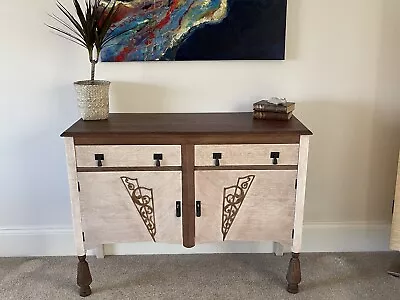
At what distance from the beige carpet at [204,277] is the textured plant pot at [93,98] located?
862mm

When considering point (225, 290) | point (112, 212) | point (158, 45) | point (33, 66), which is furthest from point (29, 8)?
point (225, 290)

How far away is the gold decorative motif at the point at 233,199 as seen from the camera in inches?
84.0

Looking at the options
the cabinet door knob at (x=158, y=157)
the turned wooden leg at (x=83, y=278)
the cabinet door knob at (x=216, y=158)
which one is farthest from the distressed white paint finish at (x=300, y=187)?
the turned wooden leg at (x=83, y=278)

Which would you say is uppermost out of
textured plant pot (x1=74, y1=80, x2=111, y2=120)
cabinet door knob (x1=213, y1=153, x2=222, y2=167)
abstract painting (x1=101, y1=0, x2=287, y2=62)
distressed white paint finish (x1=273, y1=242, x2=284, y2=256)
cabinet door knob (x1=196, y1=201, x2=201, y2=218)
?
abstract painting (x1=101, y1=0, x2=287, y2=62)

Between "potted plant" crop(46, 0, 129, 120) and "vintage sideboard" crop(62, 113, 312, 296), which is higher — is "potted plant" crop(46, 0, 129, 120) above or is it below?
above

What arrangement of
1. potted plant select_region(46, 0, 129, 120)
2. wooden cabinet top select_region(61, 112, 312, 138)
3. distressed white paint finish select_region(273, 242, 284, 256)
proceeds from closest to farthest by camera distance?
wooden cabinet top select_region(61, 112, 312, 138)
potted plant select_region(46, 0, 129, 120)
distressed white paint finish select_region(273, 242, 284, 256)

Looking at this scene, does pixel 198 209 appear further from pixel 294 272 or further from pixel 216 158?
pixel 294 272

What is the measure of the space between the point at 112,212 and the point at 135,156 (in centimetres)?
31

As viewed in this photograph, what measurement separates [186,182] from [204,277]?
2.01 ft

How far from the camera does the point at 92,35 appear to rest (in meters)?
2.18

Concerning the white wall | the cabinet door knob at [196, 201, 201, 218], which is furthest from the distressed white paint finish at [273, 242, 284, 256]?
the cabinet door knob at [196, 201, 201, 218]

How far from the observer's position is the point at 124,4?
2320 millimetres

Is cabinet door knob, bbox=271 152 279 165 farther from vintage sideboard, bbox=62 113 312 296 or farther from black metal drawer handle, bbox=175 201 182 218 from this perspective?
black metal drawer handle, bbox=175 201 182 218

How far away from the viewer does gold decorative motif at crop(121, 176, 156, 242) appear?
2133 mm
